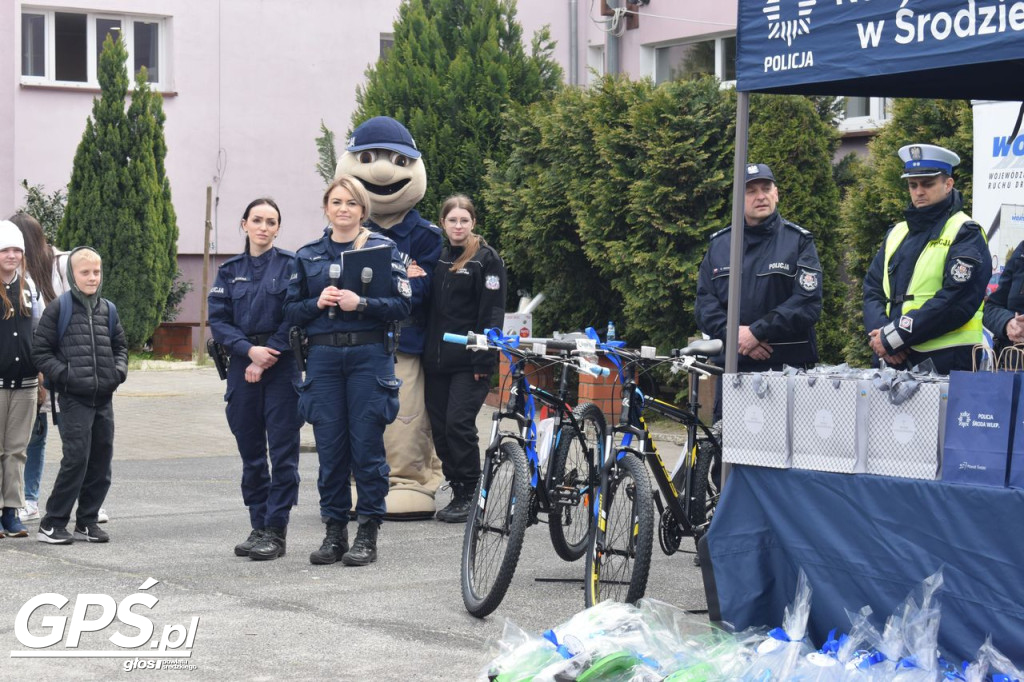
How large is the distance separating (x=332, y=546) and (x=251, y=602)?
88cm

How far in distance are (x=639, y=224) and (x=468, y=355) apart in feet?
15.2

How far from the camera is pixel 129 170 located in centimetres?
1862

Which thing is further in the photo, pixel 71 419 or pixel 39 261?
pixel 39 261

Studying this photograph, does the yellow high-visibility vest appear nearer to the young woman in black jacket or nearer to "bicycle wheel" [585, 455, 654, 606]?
"bicycle wheel" [585, 455, 654, 606]

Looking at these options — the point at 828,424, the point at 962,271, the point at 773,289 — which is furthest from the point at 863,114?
the point at 828,424

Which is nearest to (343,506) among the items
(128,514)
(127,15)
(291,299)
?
(291,299)

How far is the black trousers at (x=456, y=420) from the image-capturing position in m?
8.30

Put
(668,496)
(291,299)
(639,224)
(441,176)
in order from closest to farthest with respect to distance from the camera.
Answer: (668,496) < (291,299) < (639,224) < (441,176)

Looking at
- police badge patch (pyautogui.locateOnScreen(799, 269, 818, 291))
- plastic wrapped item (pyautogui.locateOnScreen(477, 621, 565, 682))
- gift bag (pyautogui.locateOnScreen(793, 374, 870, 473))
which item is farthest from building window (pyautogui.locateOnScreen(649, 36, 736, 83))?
plastic wrapped item (pyautogui.locateOnScreen(477, 621, 565, 682))

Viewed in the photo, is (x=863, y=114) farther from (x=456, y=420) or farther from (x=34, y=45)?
(x=34, y=45)

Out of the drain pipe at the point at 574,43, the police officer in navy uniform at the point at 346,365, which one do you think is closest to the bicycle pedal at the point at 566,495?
the police officer in navy uniform at the point at 346,365

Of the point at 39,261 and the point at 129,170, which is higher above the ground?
the point at 129,170

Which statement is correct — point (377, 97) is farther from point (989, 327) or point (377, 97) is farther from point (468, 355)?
point (989, 327)

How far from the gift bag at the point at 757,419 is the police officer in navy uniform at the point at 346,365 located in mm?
2076
